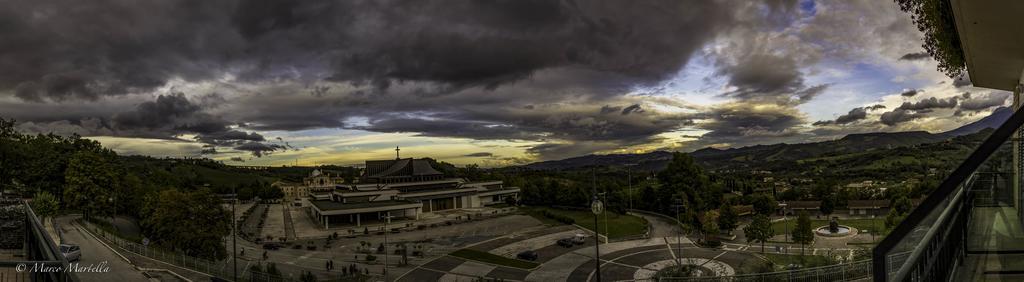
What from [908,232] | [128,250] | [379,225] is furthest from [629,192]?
[908,232]

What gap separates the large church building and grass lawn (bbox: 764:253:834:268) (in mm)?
36702

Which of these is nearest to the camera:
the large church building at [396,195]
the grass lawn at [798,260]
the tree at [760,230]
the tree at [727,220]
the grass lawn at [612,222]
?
the grass lawn at [798,260]

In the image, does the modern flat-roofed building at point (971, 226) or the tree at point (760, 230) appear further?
the tree at point (760, 230)

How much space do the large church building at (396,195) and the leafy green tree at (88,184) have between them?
58.0 ft

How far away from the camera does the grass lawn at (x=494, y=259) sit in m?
33.1

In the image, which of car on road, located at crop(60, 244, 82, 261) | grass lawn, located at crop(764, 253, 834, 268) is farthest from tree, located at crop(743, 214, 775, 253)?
car on road, located at crop(60, 244, 82, 261)

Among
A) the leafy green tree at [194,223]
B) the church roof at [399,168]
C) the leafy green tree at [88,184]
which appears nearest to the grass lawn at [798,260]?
the leafy green tree at [194,223]

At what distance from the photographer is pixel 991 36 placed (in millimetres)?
6418

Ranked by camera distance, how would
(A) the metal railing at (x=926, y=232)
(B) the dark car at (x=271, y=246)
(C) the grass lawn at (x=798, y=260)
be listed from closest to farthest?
(A) the metal railing at (x=926, y=232), (C) the grass lawn at (x=798, y=260), (B) the dark car at (x=271, y=246)

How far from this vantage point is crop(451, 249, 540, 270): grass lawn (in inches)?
1304

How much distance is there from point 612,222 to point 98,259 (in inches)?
1609

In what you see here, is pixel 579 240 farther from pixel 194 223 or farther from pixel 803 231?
pixel 194 223

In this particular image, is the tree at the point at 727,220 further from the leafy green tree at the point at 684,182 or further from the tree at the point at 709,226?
the leafy green tree at the point at 684,182

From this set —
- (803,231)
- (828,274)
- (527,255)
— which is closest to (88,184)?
(527,255)
